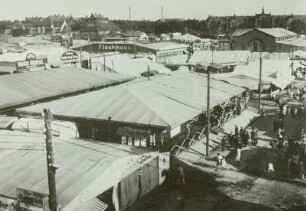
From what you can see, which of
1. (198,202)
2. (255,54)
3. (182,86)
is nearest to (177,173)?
(198,202)

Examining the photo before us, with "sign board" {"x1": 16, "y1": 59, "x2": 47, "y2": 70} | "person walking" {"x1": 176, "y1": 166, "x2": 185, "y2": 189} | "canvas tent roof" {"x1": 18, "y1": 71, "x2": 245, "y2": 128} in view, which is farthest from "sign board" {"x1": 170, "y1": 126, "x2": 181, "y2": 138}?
"sign board" {"x1": 16, "y1": 59, "x2": 47, "y2": 70}

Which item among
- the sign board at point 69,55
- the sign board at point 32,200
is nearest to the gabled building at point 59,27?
the sign board at point 69,55

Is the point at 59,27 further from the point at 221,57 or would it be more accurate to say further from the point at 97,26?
the point at 221,57

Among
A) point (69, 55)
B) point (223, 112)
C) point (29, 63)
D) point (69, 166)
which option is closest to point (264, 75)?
point (223, 112)

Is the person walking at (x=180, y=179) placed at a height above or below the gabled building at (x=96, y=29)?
below

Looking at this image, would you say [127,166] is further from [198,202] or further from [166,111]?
[166,111]

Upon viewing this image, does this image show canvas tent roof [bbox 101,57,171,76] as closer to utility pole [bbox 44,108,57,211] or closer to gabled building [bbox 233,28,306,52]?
gabled building [bbox 233,28,306,52]

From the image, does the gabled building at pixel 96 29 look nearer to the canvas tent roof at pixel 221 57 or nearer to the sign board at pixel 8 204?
the canvas tent roof at pixel 221 57
